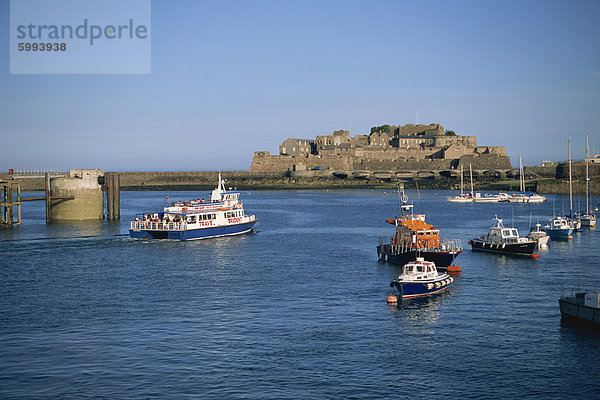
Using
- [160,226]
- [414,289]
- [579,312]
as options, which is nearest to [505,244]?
[414,289]

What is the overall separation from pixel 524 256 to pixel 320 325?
994 inches

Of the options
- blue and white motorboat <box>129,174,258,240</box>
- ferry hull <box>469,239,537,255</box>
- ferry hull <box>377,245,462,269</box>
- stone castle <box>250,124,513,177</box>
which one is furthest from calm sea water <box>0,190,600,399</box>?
stone castle <box>250,124,513,177</box>

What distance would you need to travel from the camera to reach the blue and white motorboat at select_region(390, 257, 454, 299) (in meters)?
34.2

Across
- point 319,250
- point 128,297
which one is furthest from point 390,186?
point 128,297

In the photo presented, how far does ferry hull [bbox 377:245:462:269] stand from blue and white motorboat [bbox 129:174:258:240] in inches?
785

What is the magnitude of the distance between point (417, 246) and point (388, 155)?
461ft

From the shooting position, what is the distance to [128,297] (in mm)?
35750

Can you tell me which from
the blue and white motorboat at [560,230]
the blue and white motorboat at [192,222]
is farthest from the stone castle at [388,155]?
the blue and white motorboat at [192,222]

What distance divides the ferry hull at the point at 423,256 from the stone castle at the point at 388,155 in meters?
122

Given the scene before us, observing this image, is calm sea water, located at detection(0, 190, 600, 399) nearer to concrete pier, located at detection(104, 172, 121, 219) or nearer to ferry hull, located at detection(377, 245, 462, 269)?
ferry hull, located at detection(377, 245, 462, 269)

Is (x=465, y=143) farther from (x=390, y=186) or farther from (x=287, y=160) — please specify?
(x=287, y=160)

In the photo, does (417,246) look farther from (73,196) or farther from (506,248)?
(73,196)

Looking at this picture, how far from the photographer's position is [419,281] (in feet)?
113

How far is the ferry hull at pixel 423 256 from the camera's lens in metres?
41.7
